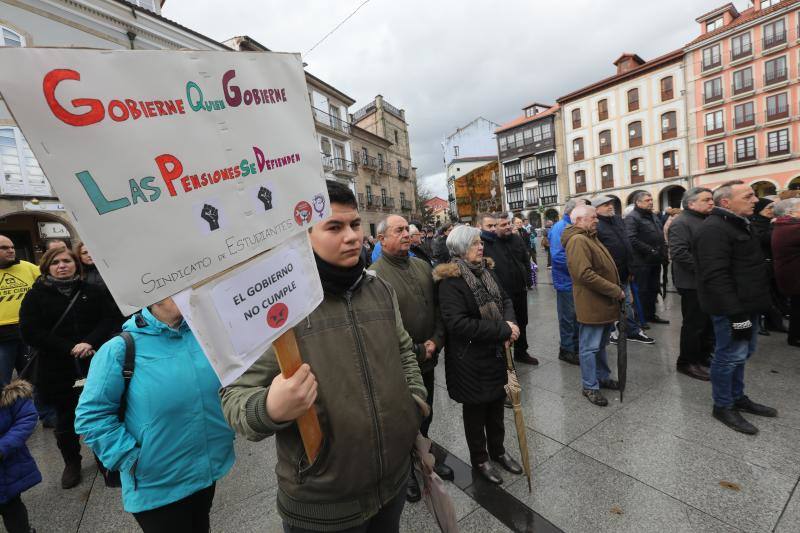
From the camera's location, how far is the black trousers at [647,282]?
5.70 metres

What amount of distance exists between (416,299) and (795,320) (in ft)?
16.8

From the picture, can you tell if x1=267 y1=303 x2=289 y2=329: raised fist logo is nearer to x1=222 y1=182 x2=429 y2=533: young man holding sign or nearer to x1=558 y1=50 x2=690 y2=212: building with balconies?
x1=222 y1=182 x2=429 y2=533: young man holding sign

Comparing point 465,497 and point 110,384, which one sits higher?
point 110,384

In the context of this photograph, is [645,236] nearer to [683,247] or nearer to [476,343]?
[683,247]

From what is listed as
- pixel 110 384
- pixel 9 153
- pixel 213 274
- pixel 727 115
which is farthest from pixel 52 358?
pixel 727 115

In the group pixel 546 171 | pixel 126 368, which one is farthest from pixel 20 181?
pixel 546 171

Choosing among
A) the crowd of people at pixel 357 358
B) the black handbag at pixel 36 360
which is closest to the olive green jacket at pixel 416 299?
the crowd of people at pixel 357 358

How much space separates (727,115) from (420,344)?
35102mm

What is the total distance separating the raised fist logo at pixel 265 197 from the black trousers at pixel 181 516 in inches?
61.2

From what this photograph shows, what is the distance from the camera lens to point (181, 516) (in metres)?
1.72

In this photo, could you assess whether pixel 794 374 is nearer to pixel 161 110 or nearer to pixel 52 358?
pixel 161 110

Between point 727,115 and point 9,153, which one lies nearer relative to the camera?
point 9,153

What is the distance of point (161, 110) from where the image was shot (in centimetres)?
80

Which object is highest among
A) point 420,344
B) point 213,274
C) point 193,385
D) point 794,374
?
point 213,274
